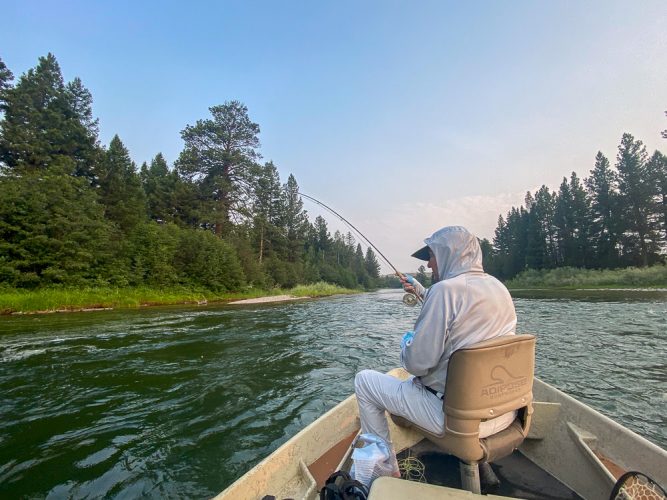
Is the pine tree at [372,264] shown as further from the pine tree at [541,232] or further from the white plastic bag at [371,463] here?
the white plastic bag at [371,463]

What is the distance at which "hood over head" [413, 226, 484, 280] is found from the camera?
245 cm

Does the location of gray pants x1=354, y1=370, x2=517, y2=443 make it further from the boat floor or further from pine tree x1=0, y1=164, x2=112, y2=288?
pine tree x1=0, y1=164, x2=112, y2=288

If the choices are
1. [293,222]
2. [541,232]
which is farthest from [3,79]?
[541,232]

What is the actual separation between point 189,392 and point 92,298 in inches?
764

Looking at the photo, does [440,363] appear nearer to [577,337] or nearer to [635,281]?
[577,337]

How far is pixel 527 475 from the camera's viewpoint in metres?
3.02

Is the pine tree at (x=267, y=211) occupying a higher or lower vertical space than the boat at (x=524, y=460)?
higher

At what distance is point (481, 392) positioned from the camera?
6.70ft

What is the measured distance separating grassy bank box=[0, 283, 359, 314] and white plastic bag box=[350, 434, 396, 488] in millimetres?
21982

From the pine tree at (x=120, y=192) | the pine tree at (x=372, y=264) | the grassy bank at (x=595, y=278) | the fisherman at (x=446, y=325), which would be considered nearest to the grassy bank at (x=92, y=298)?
the pine tree at (x=120, y=192)

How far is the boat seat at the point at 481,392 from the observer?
2033mm

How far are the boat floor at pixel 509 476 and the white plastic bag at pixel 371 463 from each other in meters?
0.79

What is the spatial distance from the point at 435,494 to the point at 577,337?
11.4m

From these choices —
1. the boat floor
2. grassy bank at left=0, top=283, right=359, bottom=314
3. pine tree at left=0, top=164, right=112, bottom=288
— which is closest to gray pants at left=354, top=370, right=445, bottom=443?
the boat floor
